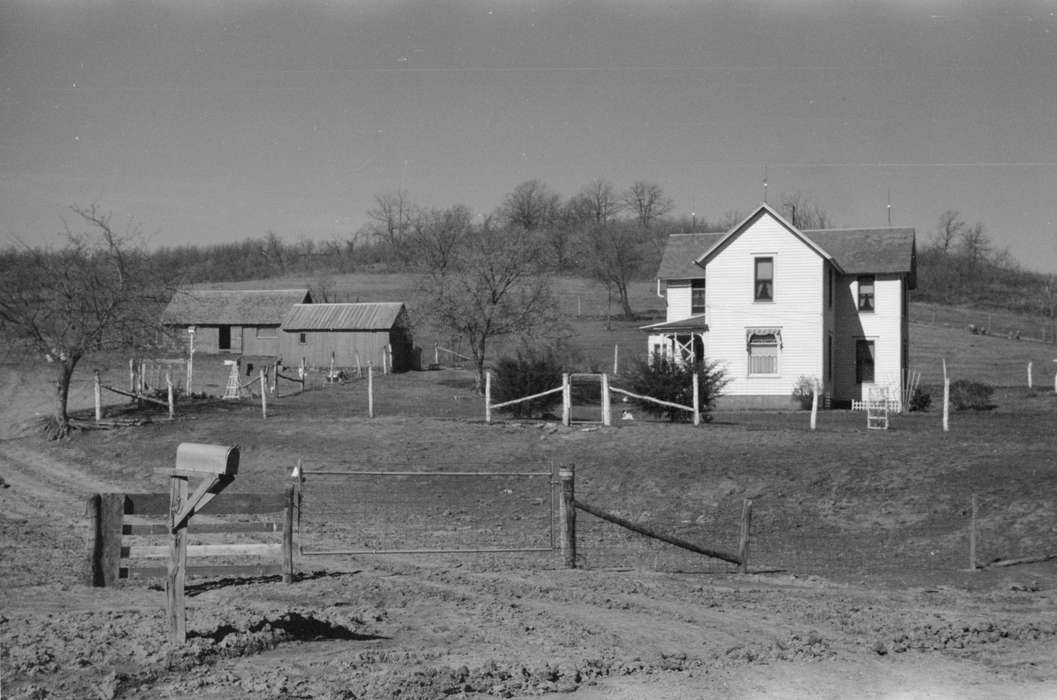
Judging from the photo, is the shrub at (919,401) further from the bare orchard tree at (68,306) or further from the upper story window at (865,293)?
the bare orchard tree at (68,306)

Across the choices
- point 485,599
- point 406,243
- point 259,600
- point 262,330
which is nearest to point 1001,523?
point 485,599

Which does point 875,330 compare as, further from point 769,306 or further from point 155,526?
point 155,526

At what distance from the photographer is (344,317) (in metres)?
66.8

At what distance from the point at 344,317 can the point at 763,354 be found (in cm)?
2976

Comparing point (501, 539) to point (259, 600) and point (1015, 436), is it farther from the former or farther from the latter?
point (1015, 436)

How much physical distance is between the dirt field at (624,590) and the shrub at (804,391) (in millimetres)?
12442

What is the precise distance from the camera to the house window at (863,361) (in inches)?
1881

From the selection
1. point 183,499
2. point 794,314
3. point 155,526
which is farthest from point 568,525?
point 794,314

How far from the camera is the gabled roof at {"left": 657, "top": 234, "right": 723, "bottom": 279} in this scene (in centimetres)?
4956

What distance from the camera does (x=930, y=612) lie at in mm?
13547

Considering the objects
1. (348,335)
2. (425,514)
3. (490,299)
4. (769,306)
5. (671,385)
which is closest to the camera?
(425,514)

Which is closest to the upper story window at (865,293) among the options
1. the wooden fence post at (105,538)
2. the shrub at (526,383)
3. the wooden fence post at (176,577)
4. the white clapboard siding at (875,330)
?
the white clapboard siding at (875,330)

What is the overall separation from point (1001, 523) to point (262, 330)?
194 feet

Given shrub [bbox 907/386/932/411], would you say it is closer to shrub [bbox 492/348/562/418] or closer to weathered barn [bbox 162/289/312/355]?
shrub [bbox 492/348/562/418]
